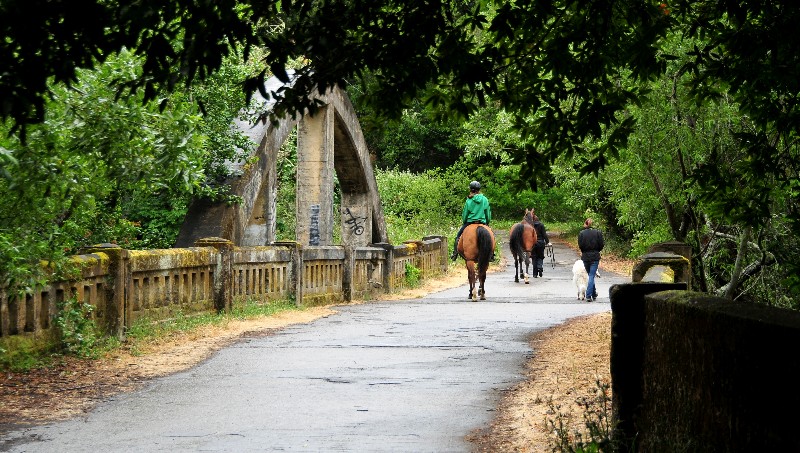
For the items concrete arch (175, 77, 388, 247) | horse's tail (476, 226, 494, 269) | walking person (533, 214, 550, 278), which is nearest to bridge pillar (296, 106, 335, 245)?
concrete arch (175, 77, 388, 247)

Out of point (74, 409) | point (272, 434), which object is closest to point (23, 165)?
point (74, 409)

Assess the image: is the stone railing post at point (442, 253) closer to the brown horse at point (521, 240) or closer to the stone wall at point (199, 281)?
the brown horse at point (521, 240)

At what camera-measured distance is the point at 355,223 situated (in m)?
32.8

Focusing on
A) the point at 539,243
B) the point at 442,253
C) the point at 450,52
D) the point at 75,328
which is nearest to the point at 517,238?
the point at 539,243

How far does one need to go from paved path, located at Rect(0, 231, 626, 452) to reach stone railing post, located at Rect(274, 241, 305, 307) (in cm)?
391

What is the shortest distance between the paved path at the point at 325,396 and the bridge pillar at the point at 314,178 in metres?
10.9

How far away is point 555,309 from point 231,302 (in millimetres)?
6250

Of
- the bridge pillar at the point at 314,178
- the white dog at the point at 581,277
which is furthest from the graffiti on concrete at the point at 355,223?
the white dog at the point at 581,277

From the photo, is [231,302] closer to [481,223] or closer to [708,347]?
[481,223]

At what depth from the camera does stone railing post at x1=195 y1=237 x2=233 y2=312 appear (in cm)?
1817

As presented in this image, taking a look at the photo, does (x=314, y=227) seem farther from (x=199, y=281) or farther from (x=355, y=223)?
(x=199, y=281)

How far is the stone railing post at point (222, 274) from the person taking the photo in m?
→ 18.2

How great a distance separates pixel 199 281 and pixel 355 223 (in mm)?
15414

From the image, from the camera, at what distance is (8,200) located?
10.7m
